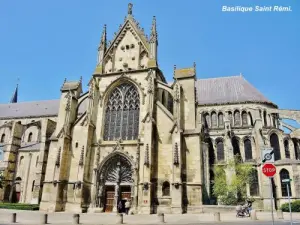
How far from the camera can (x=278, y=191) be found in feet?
92.5

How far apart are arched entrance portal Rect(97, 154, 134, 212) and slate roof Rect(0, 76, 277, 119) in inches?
708

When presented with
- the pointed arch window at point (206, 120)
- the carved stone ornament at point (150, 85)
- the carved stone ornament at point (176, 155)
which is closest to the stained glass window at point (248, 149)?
the pointed arch window at point (206, 120)

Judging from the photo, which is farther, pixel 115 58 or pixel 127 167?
pixel 115 58

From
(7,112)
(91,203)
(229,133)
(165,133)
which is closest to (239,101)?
(229,133)


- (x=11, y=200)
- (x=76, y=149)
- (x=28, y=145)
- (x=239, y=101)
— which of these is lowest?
(x=11, y=200)

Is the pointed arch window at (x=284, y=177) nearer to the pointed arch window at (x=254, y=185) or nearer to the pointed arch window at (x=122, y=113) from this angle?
the pointed arch window at (x=254, y=185)

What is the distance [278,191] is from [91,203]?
2012cm

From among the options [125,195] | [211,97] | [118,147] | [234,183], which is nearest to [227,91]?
[211,97]

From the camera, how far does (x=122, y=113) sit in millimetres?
23094

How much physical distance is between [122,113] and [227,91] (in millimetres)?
21618

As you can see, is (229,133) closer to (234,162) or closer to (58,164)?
(234,162)

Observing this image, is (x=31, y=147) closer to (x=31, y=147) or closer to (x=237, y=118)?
(x=31, y=147)

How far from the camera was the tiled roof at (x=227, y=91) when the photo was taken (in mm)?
37031

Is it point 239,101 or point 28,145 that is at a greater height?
point 239,101
